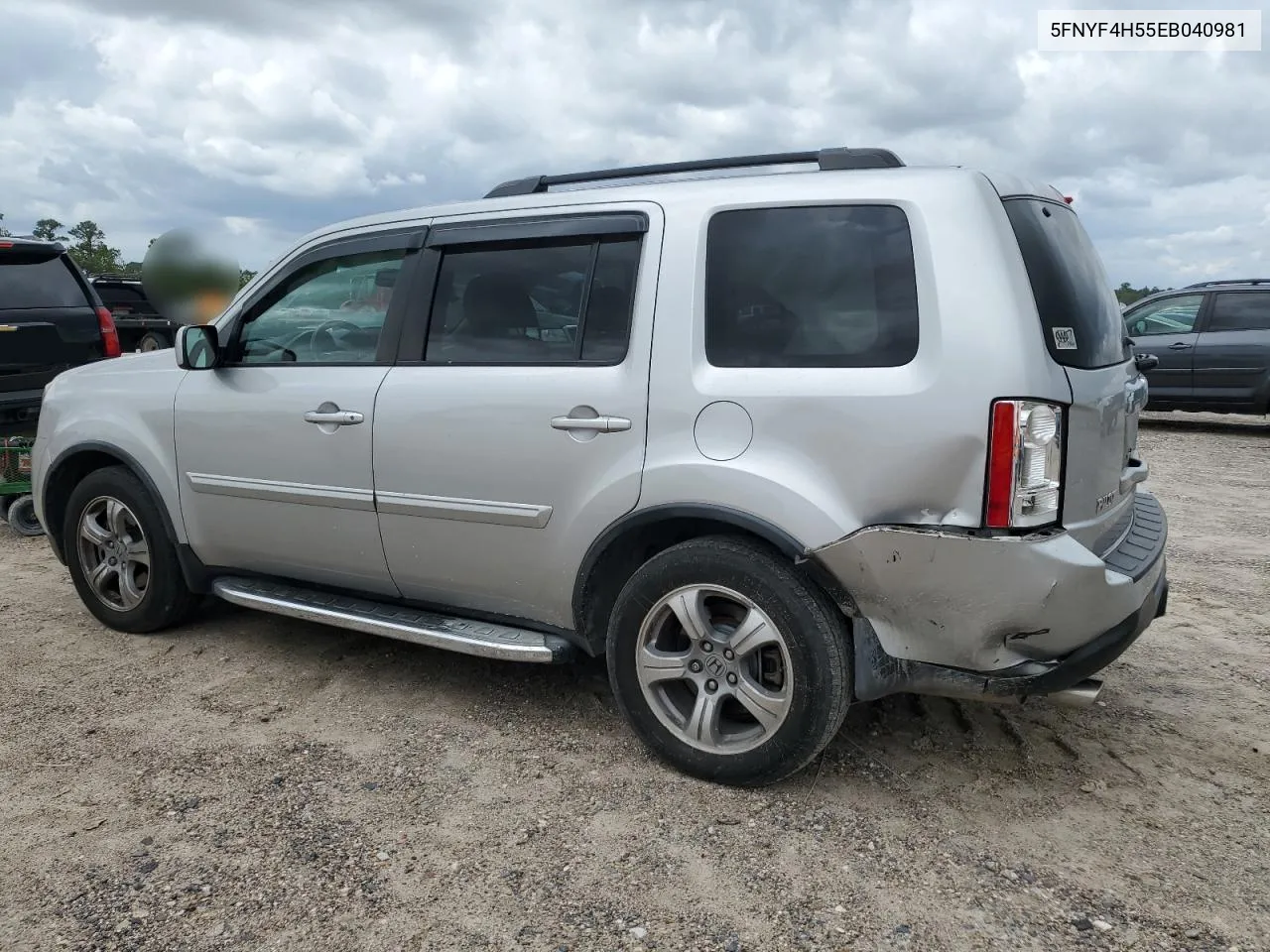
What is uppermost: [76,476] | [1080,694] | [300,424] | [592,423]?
[592,423]

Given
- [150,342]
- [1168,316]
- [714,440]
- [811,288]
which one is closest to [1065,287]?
[811,288]

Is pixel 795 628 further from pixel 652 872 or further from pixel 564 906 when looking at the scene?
pixel 564 906

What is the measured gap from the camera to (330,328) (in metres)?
3.97

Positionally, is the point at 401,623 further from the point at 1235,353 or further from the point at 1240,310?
the point at 1240,310

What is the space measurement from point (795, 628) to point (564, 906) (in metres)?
0.96

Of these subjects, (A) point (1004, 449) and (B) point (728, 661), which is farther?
(B) point (728, 661)

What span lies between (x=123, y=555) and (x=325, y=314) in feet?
5.13

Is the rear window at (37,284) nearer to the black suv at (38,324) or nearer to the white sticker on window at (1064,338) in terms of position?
the black suv at (38,324)

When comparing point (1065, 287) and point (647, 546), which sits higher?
point (1065, 287)

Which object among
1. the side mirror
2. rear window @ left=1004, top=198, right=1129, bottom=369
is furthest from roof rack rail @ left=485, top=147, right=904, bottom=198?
the side mirror

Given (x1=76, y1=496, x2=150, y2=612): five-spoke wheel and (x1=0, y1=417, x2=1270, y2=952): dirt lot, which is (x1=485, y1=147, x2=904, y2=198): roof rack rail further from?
(x1=76, y1=496, x2=150, y2=612): five-spoke wheel

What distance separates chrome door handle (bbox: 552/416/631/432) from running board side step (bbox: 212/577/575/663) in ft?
2.44

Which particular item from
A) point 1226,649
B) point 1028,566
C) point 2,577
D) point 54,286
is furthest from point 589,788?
point 54,286

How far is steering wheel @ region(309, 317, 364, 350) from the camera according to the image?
3.90 meters
